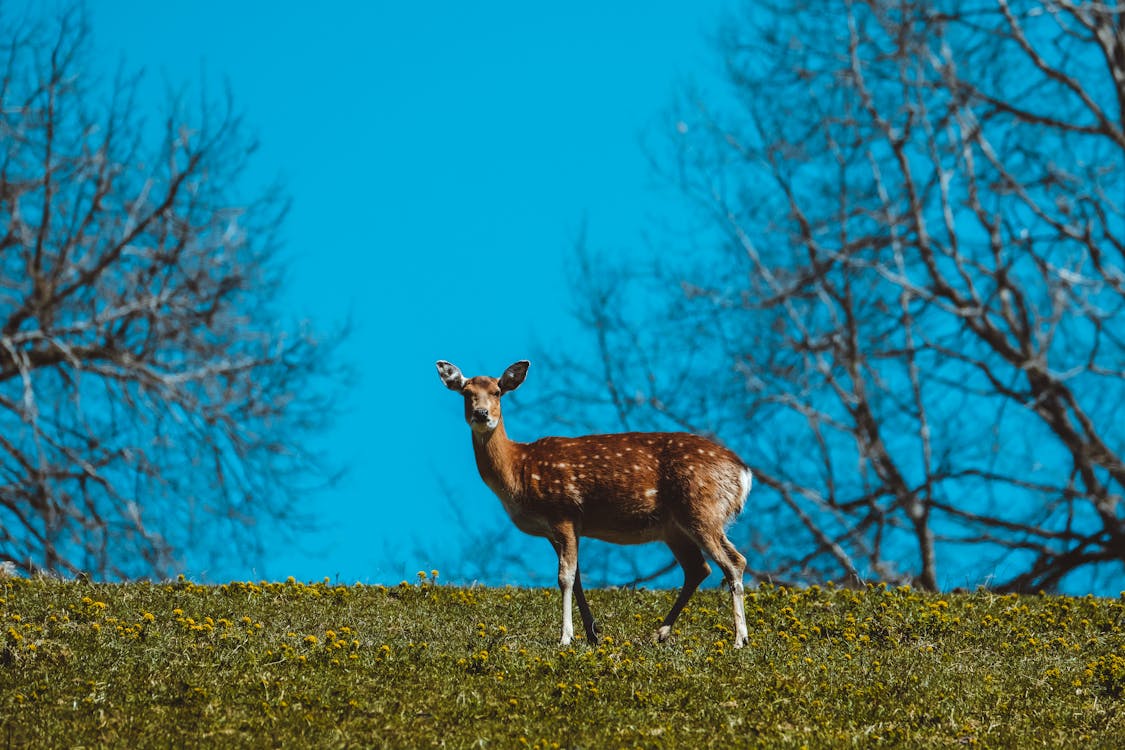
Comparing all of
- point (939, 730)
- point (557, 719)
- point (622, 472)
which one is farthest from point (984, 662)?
point (557, 719)

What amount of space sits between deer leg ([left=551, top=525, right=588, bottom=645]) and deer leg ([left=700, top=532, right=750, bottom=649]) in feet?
3.96

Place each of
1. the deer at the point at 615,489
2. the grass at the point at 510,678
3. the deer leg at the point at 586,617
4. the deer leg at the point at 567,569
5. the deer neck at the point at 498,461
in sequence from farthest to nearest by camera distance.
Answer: the deer neck at the point at 498,461 < the deer at the point at 615,489 < the deer leg at the point at 586,617 < the deer leg at the point at 567,569 < the grass at the point at 510,678

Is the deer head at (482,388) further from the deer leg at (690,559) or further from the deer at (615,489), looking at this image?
the deer leg at (690,559)

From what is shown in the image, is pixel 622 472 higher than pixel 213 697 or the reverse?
higher

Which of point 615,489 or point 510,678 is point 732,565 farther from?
point 510,678

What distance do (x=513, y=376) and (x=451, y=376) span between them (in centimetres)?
61

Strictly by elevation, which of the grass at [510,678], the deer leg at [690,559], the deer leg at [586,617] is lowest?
the grass at [510,678]

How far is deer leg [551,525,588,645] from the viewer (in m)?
11.6

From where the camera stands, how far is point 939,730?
934 centimetres

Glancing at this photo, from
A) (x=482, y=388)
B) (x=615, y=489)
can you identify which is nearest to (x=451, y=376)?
(x=482, y=388)

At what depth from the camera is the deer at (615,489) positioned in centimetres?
1232

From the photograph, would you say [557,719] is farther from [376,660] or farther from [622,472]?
[622,472]

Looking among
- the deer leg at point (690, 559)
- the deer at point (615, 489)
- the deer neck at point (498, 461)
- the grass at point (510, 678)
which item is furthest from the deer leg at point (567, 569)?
the deer leg at point (690, 559)

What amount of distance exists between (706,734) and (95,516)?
765 inches
